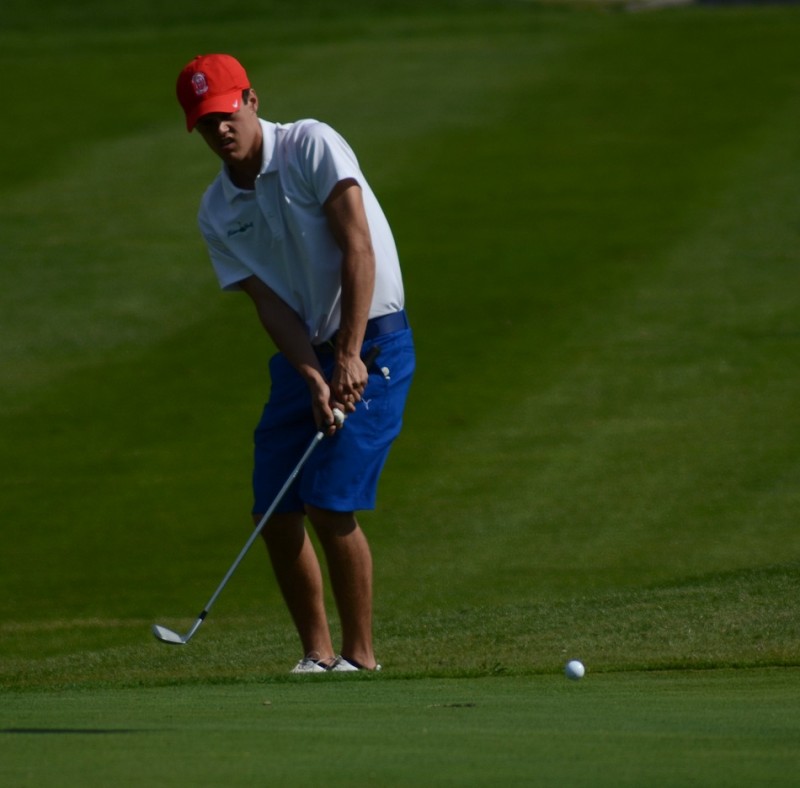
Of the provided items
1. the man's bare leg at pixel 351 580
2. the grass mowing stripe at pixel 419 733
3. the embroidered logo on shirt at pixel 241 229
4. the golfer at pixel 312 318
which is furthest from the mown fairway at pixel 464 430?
the embroidered logo on shirt at pixel 241 229

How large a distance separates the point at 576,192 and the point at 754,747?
11.7 m

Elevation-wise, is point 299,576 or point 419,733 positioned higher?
point 419,733

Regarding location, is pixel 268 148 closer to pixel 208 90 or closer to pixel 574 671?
pixel 208 90

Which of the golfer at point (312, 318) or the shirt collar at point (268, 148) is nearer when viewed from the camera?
the golfer at point (312, 318)

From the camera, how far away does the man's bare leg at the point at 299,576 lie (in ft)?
18.1

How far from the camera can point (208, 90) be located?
17.3 ft

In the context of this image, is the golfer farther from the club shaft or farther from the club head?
the club head

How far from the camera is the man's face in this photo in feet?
17.5

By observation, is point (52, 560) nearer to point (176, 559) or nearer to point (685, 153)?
point (176, 559)

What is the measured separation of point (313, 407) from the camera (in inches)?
208

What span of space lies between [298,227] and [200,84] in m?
0.50

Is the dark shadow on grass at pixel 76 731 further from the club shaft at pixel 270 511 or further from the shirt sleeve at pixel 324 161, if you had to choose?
the shirt sleeve at pixel 324 161

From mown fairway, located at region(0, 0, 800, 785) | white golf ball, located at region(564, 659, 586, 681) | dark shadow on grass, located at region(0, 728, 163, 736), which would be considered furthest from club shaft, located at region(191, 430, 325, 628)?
dark shadow on grass, located at region(0, 728, 163, 736)

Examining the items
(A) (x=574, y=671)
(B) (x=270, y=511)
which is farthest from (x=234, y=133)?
(A) (x=574, y=671)
